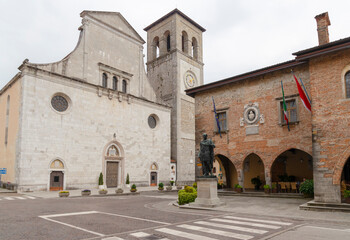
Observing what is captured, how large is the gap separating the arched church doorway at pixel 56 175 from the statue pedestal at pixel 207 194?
15.8 meters

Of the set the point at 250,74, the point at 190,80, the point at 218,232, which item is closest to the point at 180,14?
the point at 190,80

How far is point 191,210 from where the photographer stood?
12711mm

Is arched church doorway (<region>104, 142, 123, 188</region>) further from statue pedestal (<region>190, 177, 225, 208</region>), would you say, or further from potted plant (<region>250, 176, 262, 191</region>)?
statue pedestal (<region>190, 177, 225, 208</region>)

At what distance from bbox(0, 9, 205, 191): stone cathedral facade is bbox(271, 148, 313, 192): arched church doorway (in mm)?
15850

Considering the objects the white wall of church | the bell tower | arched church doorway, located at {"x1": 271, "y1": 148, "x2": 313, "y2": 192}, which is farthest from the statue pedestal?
the bell tower

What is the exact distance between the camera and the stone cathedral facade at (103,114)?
23.8 metres

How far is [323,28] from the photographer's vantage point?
59.0 feet

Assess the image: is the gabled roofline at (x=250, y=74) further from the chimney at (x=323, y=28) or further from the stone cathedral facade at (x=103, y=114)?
the stone cathedral facade at (x=103, y=114)

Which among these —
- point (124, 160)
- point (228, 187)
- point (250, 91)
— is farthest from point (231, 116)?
point (124, 160)

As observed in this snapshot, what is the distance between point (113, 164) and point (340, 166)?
72.7 ft

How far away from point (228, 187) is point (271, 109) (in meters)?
8.30

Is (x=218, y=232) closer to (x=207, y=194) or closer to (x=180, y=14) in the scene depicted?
(x=207, y=194)

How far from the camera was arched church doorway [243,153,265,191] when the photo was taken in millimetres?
22125

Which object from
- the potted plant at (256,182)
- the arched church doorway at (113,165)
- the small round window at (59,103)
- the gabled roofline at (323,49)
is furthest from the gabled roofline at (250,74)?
the small round window at (59,103)
